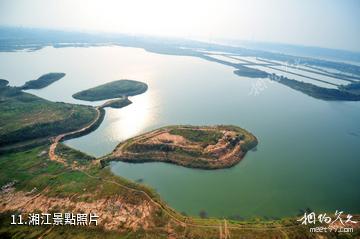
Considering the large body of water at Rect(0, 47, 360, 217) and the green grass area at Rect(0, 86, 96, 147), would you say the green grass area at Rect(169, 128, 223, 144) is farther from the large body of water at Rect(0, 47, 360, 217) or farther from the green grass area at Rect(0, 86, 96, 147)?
the green grass area at Rect(0, 86, 96, 147)

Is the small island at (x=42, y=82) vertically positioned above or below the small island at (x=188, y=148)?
above

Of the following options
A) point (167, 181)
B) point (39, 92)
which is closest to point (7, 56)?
point (39, 92)

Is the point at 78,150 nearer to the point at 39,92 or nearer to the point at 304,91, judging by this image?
the point at 39,92

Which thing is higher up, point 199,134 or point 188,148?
point 199,134

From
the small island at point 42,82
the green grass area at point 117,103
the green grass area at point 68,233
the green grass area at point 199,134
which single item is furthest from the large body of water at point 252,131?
the green grass area at point 199,134

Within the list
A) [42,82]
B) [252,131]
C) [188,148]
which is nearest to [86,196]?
[188,148]

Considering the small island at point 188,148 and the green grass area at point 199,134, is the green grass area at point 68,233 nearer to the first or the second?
the small island at point 188,148

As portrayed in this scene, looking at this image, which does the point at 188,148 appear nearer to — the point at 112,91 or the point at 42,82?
the point at 112,91
